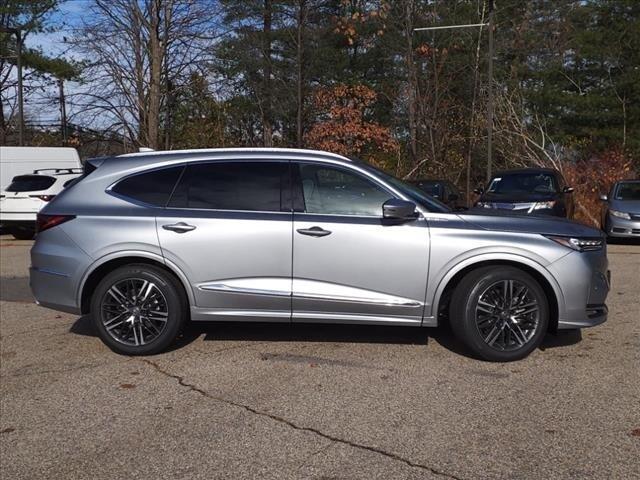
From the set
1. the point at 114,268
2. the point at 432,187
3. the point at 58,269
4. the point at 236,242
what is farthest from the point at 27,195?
the point at 236,242

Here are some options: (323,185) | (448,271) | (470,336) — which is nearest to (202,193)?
(323,185)

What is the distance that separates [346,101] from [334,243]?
1167 inches

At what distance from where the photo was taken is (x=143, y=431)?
4.22 meters

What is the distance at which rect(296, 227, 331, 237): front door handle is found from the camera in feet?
17.7

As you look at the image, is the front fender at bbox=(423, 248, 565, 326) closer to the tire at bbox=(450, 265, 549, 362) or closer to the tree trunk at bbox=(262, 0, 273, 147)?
the tire at bbox=(450, 265, 549, 362)

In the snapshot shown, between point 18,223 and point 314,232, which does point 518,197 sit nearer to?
point 314,232

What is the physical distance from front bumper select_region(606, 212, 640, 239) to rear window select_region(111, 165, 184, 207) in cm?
1187

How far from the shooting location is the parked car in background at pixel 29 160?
727 inches

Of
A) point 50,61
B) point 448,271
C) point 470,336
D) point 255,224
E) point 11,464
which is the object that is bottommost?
point 11,464

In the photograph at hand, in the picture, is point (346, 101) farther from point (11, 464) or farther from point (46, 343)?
point (11, 464)

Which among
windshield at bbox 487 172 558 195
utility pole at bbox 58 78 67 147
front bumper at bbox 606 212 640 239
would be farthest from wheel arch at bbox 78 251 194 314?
utility pole at bbox 58 78 67 147

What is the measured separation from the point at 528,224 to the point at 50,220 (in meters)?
4.02

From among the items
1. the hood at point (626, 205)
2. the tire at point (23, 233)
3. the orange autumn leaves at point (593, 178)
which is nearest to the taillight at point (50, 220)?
the hood at point (626, 205)

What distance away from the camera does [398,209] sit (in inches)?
206
